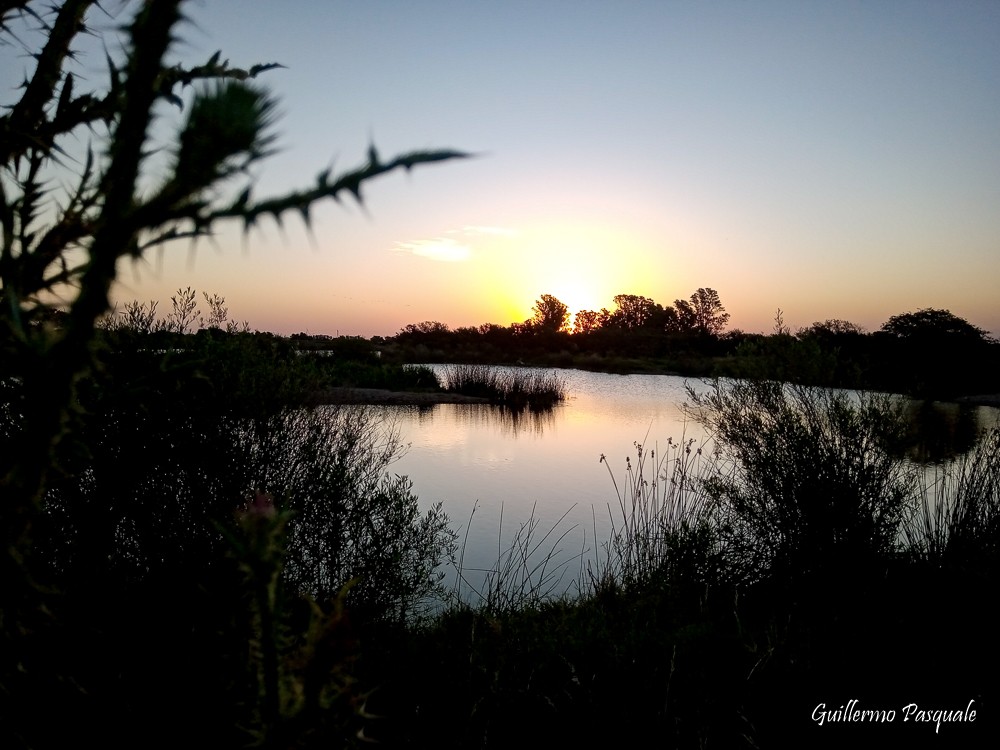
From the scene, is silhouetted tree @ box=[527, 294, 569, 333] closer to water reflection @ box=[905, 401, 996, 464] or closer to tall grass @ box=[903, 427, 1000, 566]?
water reflection @ box=[905, 401, 996, 464]

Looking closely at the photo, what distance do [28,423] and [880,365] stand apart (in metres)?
6.53

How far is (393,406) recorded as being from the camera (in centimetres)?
1691

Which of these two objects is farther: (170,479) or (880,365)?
(880,365)

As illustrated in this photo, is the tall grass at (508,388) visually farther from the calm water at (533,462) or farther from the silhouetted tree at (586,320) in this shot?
the silhouetted tree at (586,320)

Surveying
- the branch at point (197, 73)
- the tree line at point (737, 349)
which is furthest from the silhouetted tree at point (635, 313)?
the branch at point (197, 73)

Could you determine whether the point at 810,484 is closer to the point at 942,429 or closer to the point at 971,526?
the point at 971,526

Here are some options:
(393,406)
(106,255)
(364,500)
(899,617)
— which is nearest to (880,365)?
(899,617)

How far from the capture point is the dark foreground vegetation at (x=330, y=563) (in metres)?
0.55

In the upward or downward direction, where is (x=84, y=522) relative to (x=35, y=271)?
downward

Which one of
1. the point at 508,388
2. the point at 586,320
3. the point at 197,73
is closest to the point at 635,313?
the point at 586,320

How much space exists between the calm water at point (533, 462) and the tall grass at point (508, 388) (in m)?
0.73

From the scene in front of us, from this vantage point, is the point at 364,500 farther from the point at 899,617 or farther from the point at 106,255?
the point at 106,255

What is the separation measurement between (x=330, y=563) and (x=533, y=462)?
6.38m

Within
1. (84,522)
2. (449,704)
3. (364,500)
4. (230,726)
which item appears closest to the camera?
(230,726)
